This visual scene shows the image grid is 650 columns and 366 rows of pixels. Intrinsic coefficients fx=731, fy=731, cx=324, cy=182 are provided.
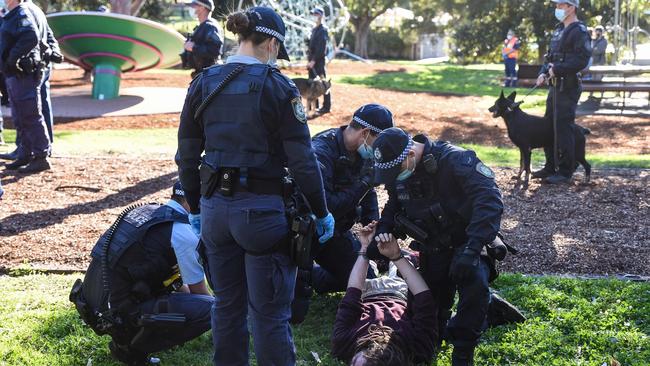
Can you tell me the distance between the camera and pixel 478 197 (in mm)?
3818

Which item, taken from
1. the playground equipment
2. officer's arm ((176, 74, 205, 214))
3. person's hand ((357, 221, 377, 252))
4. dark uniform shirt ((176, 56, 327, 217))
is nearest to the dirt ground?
the playground equipment

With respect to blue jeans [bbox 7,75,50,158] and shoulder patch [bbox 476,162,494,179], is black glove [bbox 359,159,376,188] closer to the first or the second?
shoulder patch [bbox 476,162,494,179]

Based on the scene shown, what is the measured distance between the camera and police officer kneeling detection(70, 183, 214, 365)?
3.91 metres

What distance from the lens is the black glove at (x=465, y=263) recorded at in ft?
12.4

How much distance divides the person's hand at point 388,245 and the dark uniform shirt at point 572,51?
4.74 m

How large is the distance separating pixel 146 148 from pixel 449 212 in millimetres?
7590

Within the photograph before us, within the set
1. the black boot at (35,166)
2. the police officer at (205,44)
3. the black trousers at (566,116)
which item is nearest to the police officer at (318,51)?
the police officer at (205,44)

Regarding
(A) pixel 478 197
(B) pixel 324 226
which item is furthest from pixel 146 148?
(A) pixel 478 197

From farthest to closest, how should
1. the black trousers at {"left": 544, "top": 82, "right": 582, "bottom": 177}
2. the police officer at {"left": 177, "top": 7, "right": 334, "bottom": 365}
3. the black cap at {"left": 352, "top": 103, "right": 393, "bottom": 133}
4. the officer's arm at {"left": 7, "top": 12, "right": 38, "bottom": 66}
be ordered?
the officer's arm at {"left": 7, "top": 12, "right": 38, "bottom": 66} → the black trousers at {"left": 544, "top": 82, "right": 582, "bottom": 177} → the black cap at {"left": 352, "top": 103, "right": 393, "bottom": 133} → the police officer at {"left": 177, "top": 7, "right": 334, "bottom": 365}

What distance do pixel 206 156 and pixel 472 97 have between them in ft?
52.3

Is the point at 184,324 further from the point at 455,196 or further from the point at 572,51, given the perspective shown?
the point at 572,51

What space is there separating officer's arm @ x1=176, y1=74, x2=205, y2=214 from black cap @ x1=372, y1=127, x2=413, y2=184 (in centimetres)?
94

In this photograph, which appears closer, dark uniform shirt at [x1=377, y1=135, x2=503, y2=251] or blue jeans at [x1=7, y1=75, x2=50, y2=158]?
dark uniform shirt at [x1=377, y1=135, x2=503, y2=251]

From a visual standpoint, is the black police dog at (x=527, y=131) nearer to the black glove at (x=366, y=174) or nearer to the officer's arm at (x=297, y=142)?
the black glove at (x=366, y=174)
